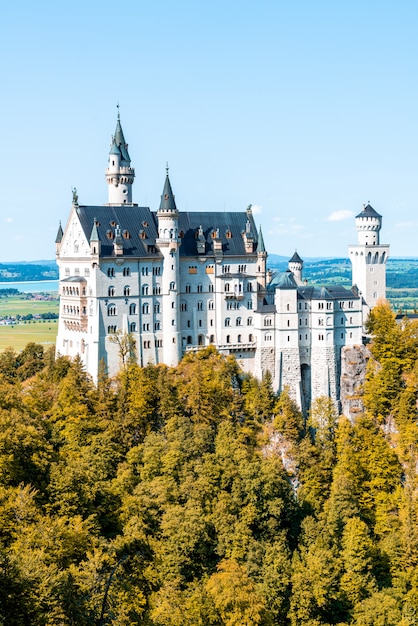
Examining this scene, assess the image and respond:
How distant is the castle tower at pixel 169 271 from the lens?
3971 inches

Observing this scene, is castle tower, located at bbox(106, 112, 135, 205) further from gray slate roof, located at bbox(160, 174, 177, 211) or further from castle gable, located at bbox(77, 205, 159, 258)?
gray slate roof, located at bbox(160, 174, 177, 211)

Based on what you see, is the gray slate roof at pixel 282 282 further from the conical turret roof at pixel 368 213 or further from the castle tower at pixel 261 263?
the conical turret roof at pixel 368 213

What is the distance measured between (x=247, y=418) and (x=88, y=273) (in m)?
22.1

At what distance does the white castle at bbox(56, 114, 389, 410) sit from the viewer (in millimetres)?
98750

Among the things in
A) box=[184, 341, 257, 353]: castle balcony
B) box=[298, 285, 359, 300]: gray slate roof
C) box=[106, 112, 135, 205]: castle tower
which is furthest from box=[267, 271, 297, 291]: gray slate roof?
box=[106, 112, 135, 205]: castle tower

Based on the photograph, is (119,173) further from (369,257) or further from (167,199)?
(369,257)

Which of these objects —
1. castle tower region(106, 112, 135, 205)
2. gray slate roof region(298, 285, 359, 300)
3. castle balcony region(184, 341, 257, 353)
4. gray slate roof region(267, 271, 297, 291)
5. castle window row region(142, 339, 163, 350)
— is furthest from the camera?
castle tower region(106, 112, 135, 205)

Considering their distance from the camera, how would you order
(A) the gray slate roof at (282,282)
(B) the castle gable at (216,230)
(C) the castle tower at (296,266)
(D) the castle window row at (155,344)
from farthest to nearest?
(C) the castle tower at (296,266)
(B) the castle gable at (216,230)
(A) the gray slate roof at (282,282)
(D) the castle window row at (155,344)

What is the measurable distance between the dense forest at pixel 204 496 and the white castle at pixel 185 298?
9.02 feet

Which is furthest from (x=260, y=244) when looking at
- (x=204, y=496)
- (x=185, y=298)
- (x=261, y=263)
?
(x=204, y=496)

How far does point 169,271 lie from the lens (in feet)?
332

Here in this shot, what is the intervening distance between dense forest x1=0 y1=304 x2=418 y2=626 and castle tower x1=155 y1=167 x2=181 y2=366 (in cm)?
220

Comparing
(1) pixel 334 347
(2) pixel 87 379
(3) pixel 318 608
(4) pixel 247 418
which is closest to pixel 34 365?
(2) pixel 87 379

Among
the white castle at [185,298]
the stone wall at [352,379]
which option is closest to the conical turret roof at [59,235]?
the white castle at [185,298]
